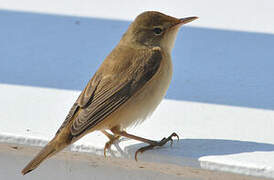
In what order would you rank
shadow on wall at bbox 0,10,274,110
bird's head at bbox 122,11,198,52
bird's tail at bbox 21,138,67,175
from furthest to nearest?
shadow on wall at bbox 0,10,274,110, bird's head at bbox 122,11,198,52, bird's tail at bbox 21,138,67,175

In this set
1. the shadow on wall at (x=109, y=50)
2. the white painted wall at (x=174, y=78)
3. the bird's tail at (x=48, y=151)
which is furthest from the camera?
the shadow on wall at (x=109, y=50)

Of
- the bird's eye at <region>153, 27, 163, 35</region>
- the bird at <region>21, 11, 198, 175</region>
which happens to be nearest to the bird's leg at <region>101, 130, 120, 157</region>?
the bird at <region>21, 11, 198, 175</region>

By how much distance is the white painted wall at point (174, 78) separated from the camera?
11.4ft

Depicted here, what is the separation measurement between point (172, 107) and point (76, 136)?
0.90 m

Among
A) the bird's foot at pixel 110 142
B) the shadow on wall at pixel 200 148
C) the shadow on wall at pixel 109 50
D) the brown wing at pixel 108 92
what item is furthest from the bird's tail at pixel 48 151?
the shadow on wall at pixel 109 50

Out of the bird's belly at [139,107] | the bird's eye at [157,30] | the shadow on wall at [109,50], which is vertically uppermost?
the bird's eye at [157,30]

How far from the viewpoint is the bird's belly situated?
352cm

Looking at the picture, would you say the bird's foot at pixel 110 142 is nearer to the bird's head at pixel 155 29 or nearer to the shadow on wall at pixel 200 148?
the shadow on wall at pixel 200 148

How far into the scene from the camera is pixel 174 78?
4418 millimetres

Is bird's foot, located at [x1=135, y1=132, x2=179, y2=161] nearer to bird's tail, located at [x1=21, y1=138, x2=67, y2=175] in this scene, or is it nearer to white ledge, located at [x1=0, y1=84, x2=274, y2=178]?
white ledge, located at [x1=0, y1=84, x2=274, y2=178]

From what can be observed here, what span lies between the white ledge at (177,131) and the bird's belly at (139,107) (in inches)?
5.1

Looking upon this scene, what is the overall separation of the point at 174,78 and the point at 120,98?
0.95 metres

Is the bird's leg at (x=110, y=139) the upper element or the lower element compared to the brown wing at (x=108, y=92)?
lower

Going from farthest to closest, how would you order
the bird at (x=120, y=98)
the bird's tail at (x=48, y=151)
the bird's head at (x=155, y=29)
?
1. the bird's head at (x=155, y=29)
2. the bird at (x=120, y=98)
3. the bird's tail at (x=48, y=151)
